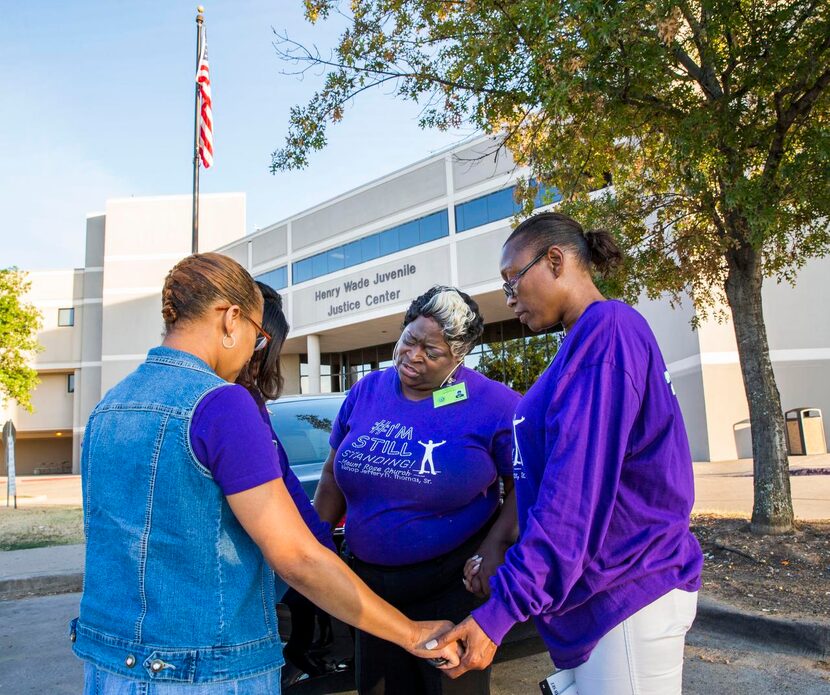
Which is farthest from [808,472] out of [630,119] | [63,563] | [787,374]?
[63,563]

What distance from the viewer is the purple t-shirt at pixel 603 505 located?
162cm

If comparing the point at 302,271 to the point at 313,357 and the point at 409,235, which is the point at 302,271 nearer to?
the point at 313,357

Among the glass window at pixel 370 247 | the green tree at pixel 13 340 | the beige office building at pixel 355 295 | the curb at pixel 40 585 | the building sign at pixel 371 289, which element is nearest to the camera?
the curb at pixel 40 585

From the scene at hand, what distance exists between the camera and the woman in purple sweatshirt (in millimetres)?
1619

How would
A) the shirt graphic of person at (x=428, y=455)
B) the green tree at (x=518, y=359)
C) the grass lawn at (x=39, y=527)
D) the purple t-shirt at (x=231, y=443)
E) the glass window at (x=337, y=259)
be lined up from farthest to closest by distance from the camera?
the glass window at (x=337, y=259)
the green tree at (x=518, y=359)
the grass lawn at (x=39, y=527)
the shirt graphic of person at (x=428, y=455)
the purple t-shirt at (x=231, y=443)

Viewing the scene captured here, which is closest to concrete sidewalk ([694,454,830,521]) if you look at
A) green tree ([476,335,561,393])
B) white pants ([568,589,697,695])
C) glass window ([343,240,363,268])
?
white pants ([568,589,697,695])

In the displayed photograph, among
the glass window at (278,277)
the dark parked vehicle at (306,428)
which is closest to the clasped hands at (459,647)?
the dark parked vehicle at (306,428)

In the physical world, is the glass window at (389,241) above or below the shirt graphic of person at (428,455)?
above

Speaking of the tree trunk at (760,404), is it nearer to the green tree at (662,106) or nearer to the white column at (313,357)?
the green tree at (662,106)

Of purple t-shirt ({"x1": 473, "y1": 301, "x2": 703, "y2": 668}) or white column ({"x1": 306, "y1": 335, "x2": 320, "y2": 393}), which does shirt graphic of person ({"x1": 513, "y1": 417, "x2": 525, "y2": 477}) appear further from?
white column ({"x1": 306, "y1": 335, "x2": 320, "y2": 393})

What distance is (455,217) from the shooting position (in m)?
26.0

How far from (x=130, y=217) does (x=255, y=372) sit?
4502 centimetres

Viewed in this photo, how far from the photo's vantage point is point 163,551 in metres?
1.47

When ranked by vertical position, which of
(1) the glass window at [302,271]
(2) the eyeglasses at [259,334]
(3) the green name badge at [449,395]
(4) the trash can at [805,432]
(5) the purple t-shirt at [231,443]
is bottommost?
(4) the trash can at [805,432]
